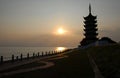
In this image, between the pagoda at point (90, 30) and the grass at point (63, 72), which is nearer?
the grass at point (63, 72)

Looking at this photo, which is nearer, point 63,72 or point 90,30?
point 63,72

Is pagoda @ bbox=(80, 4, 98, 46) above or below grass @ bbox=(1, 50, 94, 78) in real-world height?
above

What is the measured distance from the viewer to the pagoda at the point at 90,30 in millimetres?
104500

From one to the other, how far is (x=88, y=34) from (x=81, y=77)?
299ft

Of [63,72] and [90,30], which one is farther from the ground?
[90,30]

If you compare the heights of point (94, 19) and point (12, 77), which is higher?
point (94, 19)

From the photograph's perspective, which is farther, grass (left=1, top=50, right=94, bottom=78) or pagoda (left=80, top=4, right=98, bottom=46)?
pagoda (left=80, top=4, right=98, bottom=46)

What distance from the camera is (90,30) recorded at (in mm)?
106688

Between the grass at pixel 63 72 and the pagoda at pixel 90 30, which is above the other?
the pagoda at pixel 90 30

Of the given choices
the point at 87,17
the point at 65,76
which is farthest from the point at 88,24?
the point at 65,76

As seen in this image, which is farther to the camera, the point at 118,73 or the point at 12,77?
the point at 12,77

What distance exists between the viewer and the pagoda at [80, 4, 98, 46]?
10450 cm

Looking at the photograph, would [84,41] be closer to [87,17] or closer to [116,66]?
[87,17]

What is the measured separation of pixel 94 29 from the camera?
10681 cm
